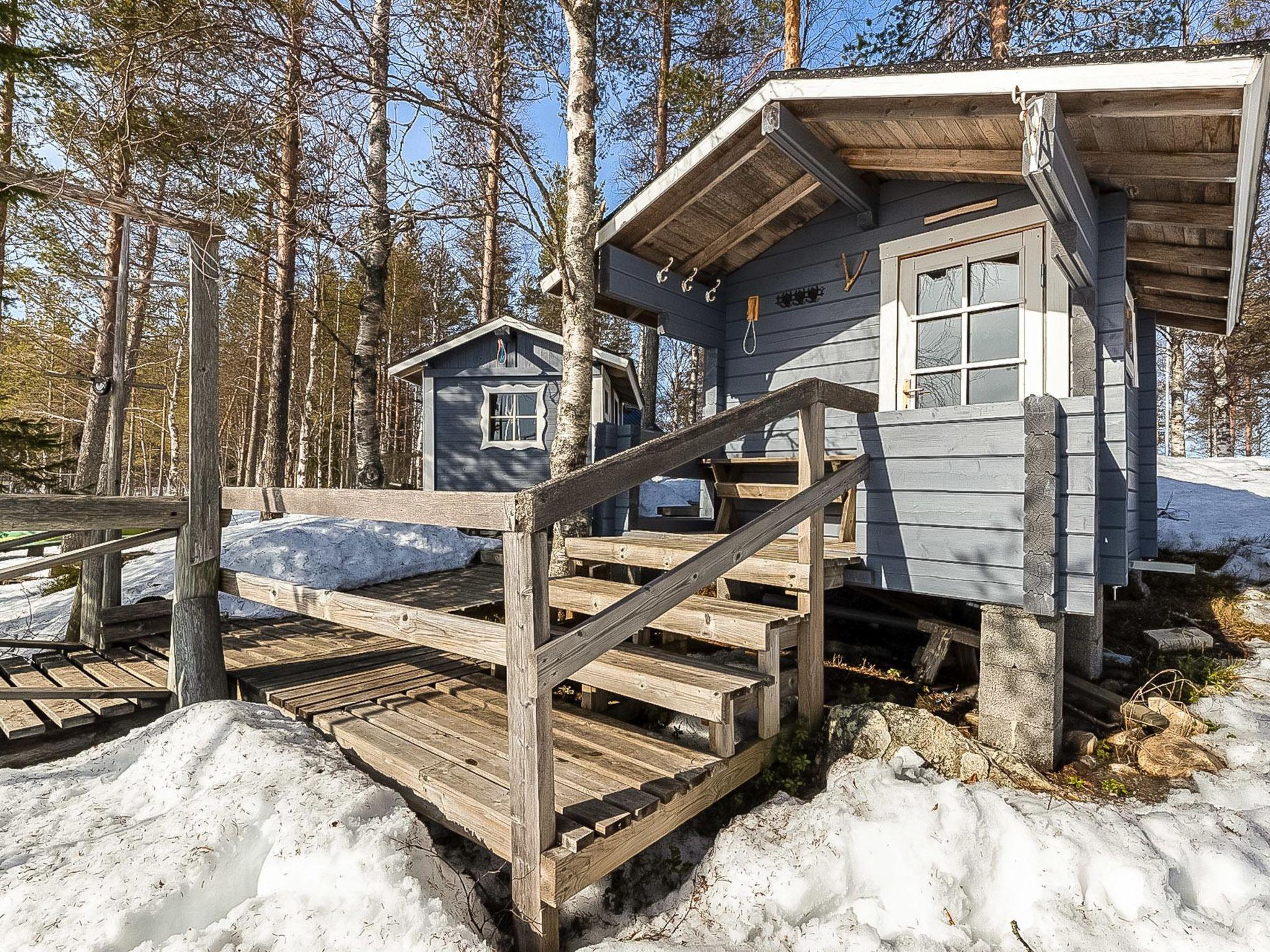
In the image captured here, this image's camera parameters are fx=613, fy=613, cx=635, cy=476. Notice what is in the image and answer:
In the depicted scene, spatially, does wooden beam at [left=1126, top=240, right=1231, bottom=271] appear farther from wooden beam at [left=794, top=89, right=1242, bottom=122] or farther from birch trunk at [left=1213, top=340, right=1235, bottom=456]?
birch trunk at [left=1213, top=340, right=1235, bottom=456]

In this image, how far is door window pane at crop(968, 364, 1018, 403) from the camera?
4.12m

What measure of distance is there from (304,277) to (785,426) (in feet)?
42.1

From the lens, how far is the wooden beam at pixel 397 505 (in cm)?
208

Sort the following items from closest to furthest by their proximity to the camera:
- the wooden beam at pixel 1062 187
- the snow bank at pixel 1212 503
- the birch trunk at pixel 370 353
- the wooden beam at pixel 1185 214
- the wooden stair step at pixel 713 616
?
the wooden beam at pixel 1062 187 < the wooden stair step at pixel 713 616 < the wooden beam at pixel 1185 214 < the snow bank at pixel 1212 503 < the birch trunk at pixel 370 353

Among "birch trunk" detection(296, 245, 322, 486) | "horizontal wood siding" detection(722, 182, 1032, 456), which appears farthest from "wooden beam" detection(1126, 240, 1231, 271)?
"birch trunk" detection(296, 245, 322, 486)

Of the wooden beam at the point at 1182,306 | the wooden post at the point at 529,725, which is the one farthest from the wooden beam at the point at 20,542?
the wooden beam at the point at 1182,306

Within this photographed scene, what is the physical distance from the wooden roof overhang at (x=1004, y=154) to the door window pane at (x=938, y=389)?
1.32 metres

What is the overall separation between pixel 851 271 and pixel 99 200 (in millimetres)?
4919

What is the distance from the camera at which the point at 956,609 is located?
4.85m

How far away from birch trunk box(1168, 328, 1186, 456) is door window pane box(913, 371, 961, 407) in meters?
14.4

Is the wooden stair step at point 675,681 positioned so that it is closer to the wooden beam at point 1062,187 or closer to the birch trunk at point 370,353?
the wooden beam at point 1062,187

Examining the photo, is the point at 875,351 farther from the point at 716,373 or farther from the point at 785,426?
the point at 716,373

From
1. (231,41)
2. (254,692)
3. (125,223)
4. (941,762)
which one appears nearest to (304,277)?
(125,223)

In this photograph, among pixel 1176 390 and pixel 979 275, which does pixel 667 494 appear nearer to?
pixel 979 275
